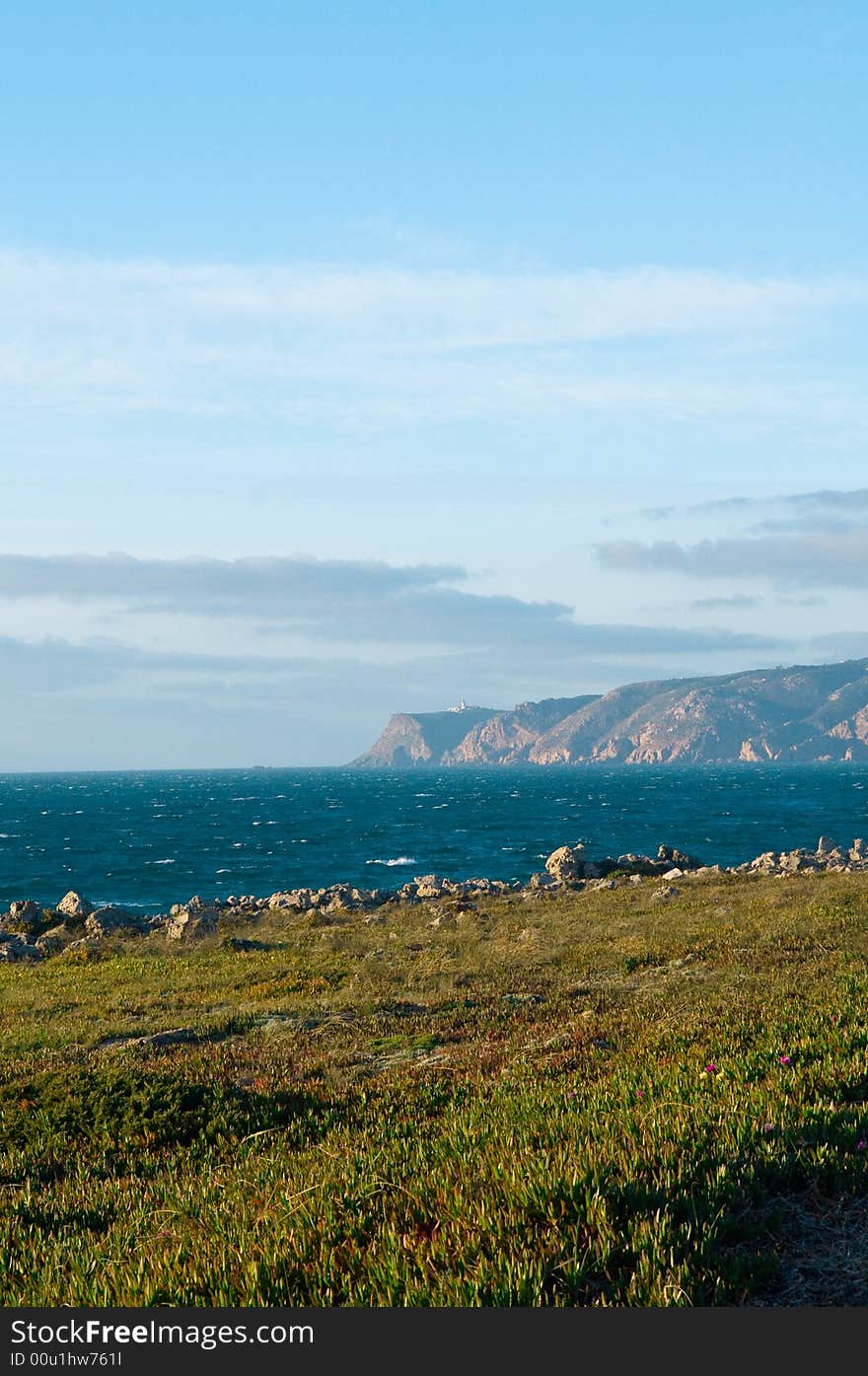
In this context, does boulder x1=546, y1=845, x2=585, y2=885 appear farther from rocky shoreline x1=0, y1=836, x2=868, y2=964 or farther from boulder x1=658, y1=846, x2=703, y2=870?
boulder x1=658, y1=846, x2=703, y2=870

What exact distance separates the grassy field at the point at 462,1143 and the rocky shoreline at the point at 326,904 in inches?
684

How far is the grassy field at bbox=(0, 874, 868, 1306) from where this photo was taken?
5082 millimetres

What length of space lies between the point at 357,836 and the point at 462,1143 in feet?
288

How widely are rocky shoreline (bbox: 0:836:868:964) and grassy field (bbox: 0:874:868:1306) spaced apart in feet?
57.0

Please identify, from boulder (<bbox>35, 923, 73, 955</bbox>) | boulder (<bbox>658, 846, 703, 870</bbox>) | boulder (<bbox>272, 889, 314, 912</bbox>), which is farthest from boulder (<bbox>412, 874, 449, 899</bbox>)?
boulder (<bbox>35, 923, 73, 955</bbox>)

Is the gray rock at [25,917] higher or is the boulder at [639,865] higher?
the gray rock at [25,917]

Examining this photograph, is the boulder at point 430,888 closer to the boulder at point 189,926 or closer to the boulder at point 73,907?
the boulder at point 189,926

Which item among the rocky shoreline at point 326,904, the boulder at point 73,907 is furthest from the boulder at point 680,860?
the boulder at point 73,907

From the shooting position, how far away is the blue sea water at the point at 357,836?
214 feet

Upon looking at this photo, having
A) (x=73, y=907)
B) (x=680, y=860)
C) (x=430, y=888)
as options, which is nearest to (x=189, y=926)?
(x=73, y=907)

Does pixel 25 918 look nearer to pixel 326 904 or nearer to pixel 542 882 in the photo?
pixel 326 904

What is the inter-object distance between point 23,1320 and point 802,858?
2012 inches

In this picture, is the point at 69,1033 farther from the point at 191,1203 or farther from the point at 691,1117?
the point at 691,1117

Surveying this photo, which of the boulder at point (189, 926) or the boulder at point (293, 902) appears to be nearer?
the boulder at point (189, 926)
